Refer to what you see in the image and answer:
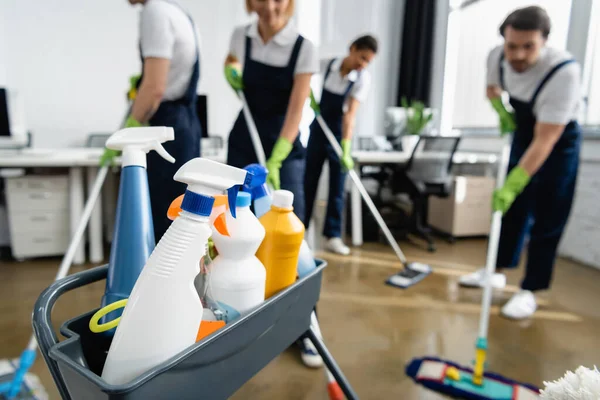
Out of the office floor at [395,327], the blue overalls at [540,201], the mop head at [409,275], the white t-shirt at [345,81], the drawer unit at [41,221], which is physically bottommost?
the office floor at [395,327]

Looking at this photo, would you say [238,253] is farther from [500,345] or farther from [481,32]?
[481,32]

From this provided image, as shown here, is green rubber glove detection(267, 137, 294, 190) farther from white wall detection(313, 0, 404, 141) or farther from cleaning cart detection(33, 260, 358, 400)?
white wall detection(313, 0, 404, 141)

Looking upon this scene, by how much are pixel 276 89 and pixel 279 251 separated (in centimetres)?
96

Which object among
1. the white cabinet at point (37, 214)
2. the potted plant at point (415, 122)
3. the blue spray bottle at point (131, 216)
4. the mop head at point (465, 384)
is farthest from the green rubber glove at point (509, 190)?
the white cabinet at point (37, 214)

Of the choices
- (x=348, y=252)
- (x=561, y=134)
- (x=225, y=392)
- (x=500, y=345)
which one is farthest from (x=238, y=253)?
(x=348, y=252)

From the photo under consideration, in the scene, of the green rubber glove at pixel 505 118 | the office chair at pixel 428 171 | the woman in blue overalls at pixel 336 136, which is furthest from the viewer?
the office chair at pixel 428 171

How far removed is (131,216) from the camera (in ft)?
1.71

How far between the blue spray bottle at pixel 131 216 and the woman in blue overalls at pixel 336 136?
203cm

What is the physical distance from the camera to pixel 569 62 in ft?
4.98

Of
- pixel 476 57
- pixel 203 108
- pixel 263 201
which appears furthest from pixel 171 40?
pixel 476 57

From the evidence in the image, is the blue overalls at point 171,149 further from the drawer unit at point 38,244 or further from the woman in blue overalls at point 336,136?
the drawer unit at point 38,244

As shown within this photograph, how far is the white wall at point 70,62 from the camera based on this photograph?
3.45 m

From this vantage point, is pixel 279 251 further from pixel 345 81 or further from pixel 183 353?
pixel 345 81

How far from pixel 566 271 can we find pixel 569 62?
1522 mm
